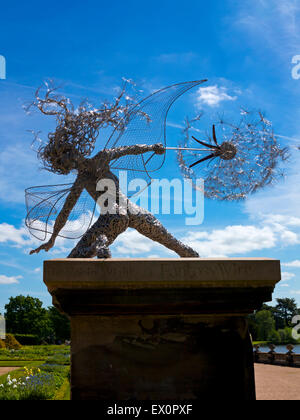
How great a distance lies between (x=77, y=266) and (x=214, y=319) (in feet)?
2.84

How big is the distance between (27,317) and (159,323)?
210ft

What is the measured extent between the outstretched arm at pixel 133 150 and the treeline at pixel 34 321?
192 ft

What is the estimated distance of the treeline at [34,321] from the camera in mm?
60750

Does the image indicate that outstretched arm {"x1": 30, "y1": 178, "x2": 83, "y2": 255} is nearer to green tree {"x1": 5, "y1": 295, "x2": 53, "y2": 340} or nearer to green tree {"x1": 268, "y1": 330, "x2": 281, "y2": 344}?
green tree {"x1": 268, "y1": 330, "x2": 281, "y2": 344}

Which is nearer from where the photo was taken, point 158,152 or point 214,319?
point 214,319

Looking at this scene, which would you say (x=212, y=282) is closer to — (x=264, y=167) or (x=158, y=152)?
→ (x=158, y=152)

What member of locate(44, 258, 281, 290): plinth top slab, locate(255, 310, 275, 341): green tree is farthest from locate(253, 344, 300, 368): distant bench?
locate(255, 310, 275, 341): green tree

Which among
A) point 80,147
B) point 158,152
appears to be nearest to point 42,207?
point 80,147

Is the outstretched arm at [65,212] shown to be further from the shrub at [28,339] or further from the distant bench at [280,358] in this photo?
the shrub at [28,339]

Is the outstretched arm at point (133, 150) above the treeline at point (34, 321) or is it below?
above

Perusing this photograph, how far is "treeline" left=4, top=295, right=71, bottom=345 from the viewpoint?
60.8 metres

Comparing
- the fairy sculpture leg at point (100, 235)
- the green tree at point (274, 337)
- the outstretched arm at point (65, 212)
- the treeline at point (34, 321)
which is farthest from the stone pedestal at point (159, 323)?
the treeline at point (34, 321)

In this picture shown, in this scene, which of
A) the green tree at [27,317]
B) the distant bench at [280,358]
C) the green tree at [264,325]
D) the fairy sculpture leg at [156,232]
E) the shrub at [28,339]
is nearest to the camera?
the fairy sculpture leg at [156,232]
